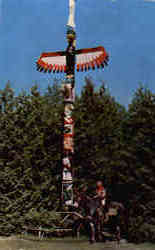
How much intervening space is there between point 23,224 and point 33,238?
0.77m

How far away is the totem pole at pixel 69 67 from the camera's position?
45.7 feet

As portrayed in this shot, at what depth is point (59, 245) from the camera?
11984 millimetres

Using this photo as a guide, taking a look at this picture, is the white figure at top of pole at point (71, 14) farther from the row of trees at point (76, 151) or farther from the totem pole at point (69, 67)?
the row of trees at point (76, 151)

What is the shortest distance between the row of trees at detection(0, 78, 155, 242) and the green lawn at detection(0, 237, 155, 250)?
0.72m

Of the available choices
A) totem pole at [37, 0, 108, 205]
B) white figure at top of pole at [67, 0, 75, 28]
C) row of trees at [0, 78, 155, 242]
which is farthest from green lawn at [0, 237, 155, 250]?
white figure at top of pole at [67, 0, 75, 28]

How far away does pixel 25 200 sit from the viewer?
13.9 m

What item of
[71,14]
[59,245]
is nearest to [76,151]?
[59,245]

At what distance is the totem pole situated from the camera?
1393cm

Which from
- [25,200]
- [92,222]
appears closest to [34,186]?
[25,200]

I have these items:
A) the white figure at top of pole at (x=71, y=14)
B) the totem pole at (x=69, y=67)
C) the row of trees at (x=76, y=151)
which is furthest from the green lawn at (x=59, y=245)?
the white figure at top of pole at (x=71, y=14)

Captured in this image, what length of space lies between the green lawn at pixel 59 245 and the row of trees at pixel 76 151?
72cm

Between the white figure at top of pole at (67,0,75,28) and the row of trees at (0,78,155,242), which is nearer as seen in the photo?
the row of trees at (0,78,155,242)

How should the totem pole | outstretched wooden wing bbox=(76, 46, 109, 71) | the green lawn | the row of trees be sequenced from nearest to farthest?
the green lawn → the row of trees → the totem pole → outstretched wooden wing bbox=(76, 46, 109, 71)

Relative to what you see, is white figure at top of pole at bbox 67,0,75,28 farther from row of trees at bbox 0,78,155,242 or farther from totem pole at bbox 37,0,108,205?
row of trees at bbox 0,78,155,242
